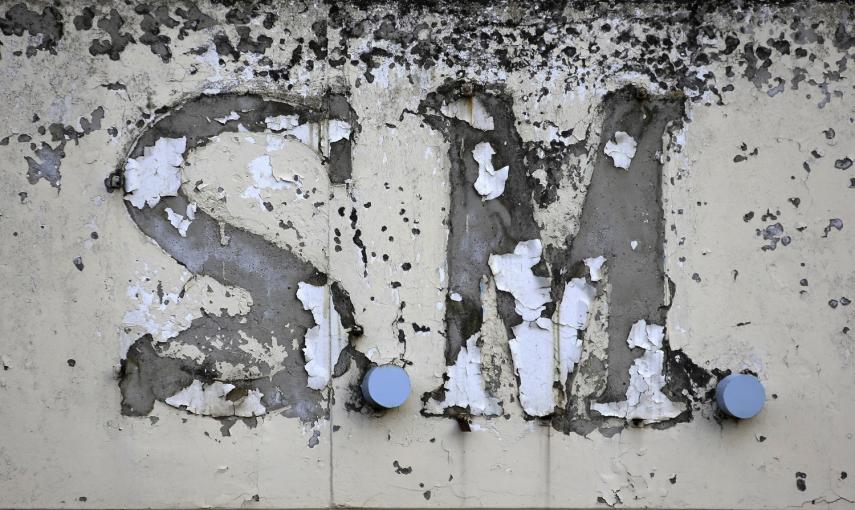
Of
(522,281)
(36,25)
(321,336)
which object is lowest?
(321,336)

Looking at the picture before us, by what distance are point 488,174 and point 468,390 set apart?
576mm

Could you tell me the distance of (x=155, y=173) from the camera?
219 cm

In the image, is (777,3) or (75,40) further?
(777,3)

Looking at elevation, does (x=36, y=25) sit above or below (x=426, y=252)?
above

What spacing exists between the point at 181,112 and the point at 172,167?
5.8 inches

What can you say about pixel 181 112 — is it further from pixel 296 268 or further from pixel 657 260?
pixel 657 260

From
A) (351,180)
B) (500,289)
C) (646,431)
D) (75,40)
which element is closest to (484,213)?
(500,289)

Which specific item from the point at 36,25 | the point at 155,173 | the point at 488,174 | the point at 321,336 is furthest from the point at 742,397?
the point at 36,25

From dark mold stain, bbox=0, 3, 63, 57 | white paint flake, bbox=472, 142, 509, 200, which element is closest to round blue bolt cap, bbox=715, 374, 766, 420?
white paint flake, bbox=472, 142, 509, 200

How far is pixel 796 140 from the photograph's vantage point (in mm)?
2312

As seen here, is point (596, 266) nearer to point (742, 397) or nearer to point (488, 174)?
point (488, 174)

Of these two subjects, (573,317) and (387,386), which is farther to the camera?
(573,317)

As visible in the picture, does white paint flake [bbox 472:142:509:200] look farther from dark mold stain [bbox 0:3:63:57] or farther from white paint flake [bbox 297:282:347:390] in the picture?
dark mold stain [bbox 0:3:63:57]

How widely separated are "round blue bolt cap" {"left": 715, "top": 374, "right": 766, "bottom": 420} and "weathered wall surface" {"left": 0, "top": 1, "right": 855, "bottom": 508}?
92mm
